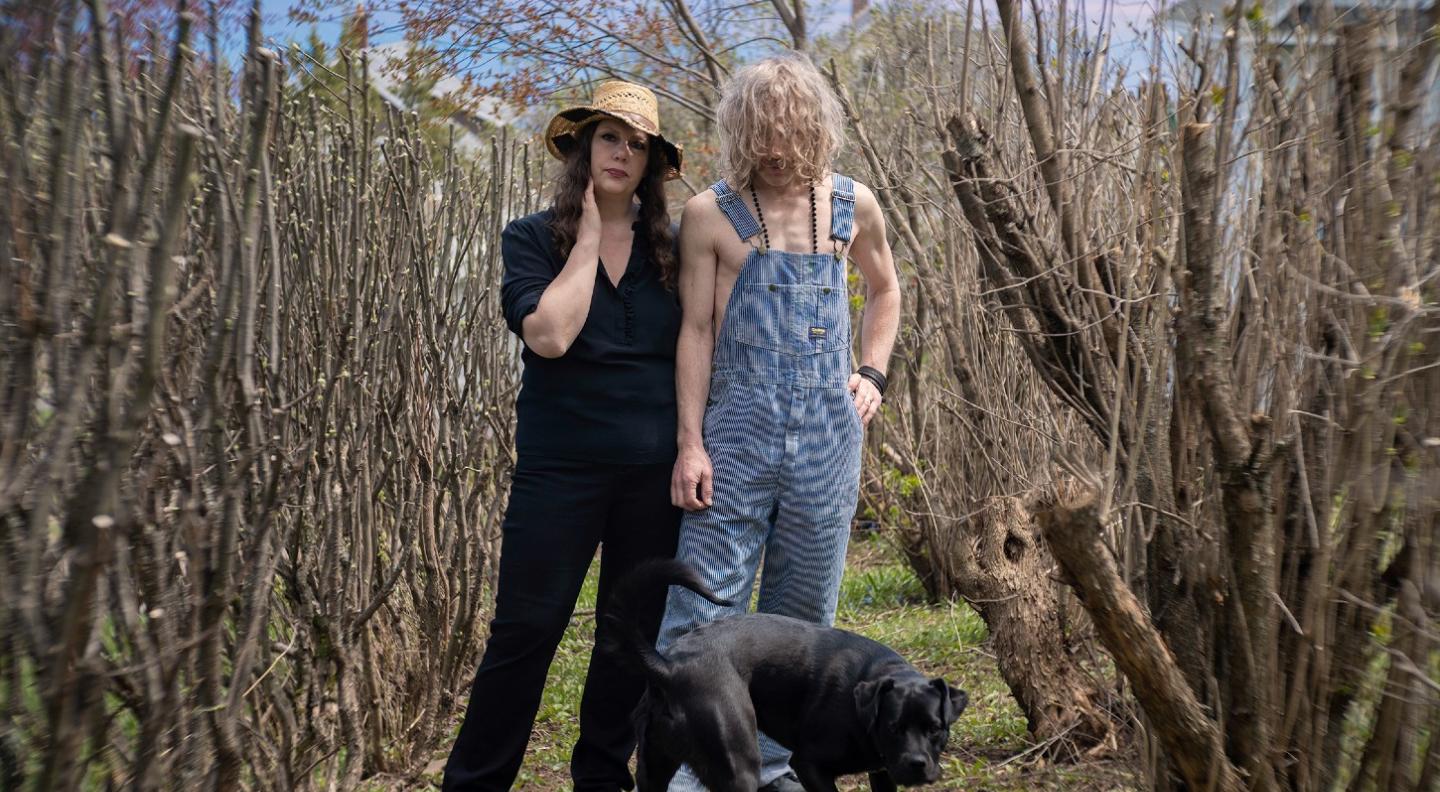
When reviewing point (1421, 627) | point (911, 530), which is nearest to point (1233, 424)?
point (1421, 627)

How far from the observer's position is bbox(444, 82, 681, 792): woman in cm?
362

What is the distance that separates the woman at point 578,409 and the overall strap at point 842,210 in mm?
474

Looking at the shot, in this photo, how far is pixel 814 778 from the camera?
3467 millimetres

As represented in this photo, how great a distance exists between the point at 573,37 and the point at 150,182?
22.2ft

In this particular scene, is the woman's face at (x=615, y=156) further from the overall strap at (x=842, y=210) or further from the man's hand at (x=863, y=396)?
the man's hand at (x=863, y=396)

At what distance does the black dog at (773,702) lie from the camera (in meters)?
3.32

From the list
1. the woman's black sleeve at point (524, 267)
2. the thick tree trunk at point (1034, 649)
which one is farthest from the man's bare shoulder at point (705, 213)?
the thick tree trunk at point (1034, 649)

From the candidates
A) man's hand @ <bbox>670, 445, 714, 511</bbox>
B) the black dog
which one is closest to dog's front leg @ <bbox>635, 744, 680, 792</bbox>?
the black dog

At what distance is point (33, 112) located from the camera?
2.11 meters

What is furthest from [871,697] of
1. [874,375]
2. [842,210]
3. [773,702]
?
[842,210]

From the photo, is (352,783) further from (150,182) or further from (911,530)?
(911,530)

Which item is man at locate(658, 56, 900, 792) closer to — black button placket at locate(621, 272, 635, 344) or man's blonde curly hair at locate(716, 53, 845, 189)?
man's blonde curly hair at locate(716, 53, 845, 189)

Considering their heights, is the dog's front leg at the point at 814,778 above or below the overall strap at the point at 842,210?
below

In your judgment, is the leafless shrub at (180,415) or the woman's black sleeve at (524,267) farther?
the woman's black sleeve at (524,267)
